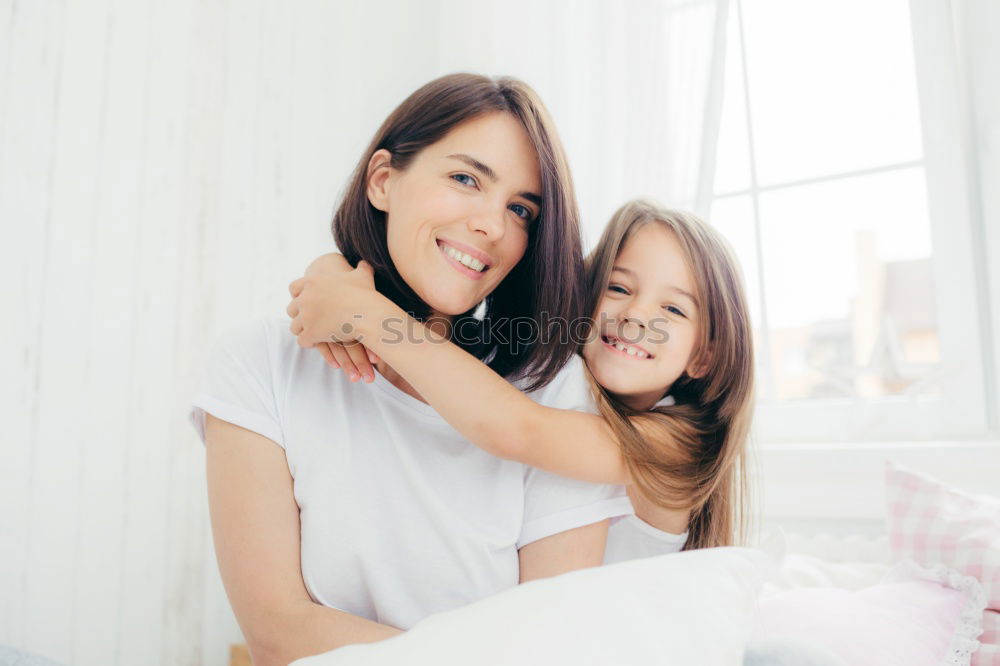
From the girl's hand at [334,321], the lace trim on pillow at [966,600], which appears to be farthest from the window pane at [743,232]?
the girl's hand at [334,321]

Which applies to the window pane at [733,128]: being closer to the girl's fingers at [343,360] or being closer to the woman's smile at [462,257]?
the woman's smile at [462,257]

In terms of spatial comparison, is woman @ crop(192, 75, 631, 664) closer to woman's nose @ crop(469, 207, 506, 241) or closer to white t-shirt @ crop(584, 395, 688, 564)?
woman's nose @ crop(469, 207, 506, 241)

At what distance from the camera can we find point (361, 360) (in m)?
1.15

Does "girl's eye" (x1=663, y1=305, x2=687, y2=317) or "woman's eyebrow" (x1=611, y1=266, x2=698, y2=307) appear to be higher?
"woman's eyebrow" (x1=611, y1=266, x2=698, y2=307)

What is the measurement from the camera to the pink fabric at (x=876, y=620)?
3.41ft

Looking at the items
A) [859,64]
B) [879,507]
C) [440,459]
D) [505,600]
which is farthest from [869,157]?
[505,600]

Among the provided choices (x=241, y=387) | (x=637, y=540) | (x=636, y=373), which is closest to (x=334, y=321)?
(x=241, y=387)

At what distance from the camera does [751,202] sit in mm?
2275

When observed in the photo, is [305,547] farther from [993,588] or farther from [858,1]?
[858,1]

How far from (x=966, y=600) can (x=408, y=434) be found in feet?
2.89

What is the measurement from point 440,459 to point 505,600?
1.98 ft

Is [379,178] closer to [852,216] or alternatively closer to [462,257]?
[462,257]

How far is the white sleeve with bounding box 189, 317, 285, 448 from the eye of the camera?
1081mm

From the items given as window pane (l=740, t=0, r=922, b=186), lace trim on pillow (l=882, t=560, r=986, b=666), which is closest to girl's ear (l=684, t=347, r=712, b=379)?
lace trim on pillow (l=882, t=560, r=986, b=666)
